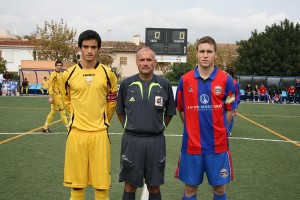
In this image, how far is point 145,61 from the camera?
3.96m

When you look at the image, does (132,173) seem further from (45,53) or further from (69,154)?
(45,53)

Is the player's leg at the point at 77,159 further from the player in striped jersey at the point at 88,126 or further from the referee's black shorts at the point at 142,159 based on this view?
the referee's black shorts at the point at 142,159

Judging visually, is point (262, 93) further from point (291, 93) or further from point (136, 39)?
point (136, 39)

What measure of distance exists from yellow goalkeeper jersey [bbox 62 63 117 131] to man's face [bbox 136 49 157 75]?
0.42m

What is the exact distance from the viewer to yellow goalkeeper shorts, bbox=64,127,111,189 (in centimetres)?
400

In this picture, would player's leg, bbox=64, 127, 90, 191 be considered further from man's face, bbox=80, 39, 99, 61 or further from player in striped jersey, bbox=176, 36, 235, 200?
player in striped jersey, bbox=176, 36, 235, 200

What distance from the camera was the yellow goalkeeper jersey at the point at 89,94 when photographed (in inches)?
159

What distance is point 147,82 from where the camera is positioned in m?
4.04

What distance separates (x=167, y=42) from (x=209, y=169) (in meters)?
27.6

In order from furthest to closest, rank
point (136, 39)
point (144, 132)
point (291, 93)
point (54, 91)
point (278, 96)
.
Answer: point (136, 39)
point (278, 96)
point (291, 93)
point (54, 91)
point (144, 132)

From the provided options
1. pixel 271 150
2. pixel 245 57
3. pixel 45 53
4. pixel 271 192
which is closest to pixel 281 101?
pixel 245 57

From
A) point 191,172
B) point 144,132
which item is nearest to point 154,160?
point 144,132

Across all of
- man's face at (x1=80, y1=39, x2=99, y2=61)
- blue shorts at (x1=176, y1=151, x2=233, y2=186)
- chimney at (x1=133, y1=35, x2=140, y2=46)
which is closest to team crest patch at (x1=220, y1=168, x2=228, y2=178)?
blue shorts at (x1=176, y1=151, x2=233, y2=186)

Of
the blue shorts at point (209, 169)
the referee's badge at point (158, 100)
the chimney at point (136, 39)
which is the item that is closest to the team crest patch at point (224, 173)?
the blue shorts at point (209, 169)
